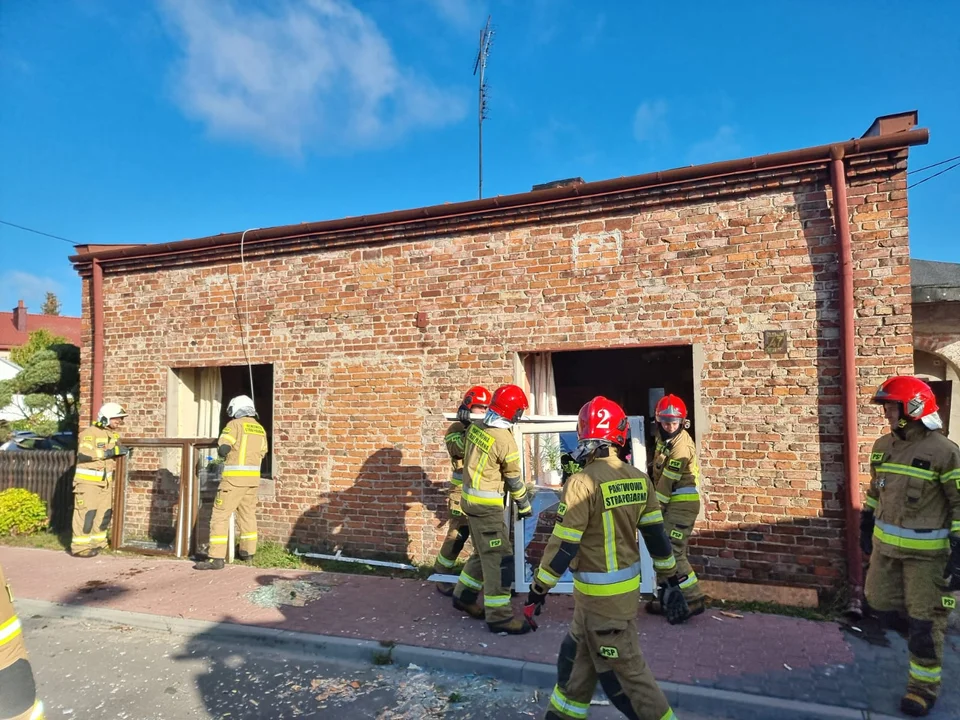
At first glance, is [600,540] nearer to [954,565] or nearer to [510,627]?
[510,627]

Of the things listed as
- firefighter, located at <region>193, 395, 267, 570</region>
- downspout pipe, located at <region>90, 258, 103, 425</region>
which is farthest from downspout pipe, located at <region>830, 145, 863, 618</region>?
downspout pipe, located at <region>90, 258, 103, 425</region>

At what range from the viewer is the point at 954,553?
147 inches

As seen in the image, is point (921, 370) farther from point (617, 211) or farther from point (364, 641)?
point (364, 641)

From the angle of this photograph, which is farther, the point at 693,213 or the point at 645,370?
the point at 645,370

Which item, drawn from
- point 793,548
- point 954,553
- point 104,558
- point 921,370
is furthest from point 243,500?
point 921,370

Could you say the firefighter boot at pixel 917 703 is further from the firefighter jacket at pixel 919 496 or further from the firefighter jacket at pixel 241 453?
the firefighter jacket at pixel 241 453

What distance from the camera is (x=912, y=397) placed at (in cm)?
404

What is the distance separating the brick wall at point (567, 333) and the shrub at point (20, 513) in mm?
2007

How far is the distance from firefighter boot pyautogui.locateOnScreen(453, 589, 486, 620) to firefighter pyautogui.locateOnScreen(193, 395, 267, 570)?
3001 mm

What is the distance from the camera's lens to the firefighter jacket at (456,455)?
19.8ft

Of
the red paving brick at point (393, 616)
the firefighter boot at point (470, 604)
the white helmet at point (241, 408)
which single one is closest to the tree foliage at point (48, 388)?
the red paving brick at point (393, 616)

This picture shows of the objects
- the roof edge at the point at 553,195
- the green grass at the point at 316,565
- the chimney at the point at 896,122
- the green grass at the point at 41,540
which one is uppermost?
the chimney at the point at 896,122

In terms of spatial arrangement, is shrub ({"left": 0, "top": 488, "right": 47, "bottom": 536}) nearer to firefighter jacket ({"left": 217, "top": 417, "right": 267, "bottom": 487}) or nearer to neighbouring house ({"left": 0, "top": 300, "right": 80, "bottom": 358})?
firefighter jacket ({"left": 217, "top": 417, "right": 267, "bottom": 487})

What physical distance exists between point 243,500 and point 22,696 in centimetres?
487
